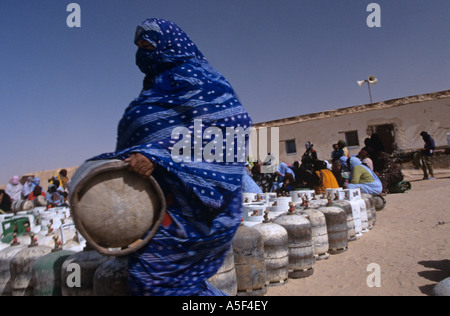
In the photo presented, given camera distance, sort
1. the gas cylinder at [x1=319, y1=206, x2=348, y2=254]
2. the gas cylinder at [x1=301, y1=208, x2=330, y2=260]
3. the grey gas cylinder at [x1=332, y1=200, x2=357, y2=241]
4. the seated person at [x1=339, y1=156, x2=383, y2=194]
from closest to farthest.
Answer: the gas cylinder at [x1=301, y1=208, x2=330, y2=260]
the gas cylinder at [x1=319, y1=206, x2=348, y2=254]
the grey gas cylinder at [x1=332, y1=200, x2=357, y2=241]
the seated person at [x1=339, y1=156, x2=383, y2=194]

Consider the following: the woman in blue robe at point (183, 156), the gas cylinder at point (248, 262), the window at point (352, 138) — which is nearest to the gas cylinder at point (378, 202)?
the gas cylinder at point (248, 262)

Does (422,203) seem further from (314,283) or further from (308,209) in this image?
(314,283)

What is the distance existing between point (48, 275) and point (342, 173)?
27.7ft

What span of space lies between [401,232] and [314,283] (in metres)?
2.93

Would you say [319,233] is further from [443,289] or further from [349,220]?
[443,289]

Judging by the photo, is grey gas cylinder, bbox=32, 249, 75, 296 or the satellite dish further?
the satellite dish

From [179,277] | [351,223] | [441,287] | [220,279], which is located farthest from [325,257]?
[179,277]

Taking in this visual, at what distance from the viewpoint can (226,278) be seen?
2689 mm

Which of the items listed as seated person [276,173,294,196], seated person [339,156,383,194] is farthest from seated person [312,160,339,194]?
seated person [276,173,294,196]

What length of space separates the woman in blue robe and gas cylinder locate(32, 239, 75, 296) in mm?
1342

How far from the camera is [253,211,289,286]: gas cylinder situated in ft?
11.7

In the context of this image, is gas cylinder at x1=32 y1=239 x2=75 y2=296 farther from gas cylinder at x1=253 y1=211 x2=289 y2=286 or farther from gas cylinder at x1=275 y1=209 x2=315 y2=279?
gas cylinder at x1=275 y1=209 x2=315 y2=279

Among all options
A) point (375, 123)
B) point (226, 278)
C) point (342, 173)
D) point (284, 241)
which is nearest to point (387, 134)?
point (375, 123)

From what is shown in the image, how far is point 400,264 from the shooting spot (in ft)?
13.5
